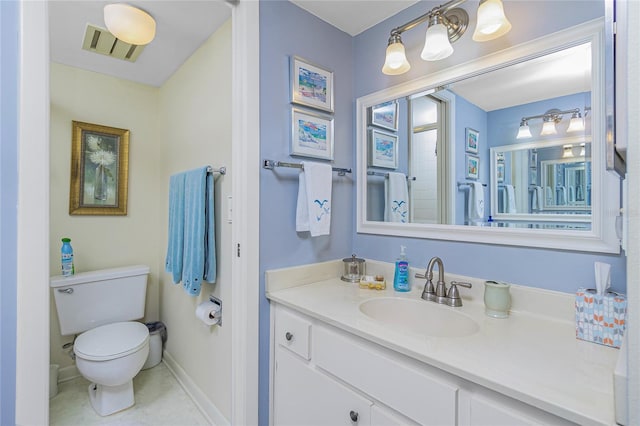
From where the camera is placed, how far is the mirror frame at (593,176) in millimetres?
963

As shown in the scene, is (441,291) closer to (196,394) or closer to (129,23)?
(196,394)

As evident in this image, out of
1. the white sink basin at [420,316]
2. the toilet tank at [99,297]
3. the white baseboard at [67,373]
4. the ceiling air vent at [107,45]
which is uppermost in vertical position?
the ceiling air vent at [107,45]

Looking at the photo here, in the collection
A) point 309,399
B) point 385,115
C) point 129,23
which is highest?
point 129,23

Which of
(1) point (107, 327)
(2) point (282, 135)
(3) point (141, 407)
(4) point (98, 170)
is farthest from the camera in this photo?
(4) point (98, 170)

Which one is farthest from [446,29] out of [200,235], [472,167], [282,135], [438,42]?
[200,235]

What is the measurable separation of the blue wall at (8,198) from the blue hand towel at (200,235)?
0.82 meters

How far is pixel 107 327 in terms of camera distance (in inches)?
77.4

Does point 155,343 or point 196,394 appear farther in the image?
point 155,343

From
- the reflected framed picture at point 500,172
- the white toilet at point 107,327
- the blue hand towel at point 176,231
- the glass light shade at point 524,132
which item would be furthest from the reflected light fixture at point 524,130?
the white toilet at point 107,327

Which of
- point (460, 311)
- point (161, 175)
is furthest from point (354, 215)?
point (161, 175)

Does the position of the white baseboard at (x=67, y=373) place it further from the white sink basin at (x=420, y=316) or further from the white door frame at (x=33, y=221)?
the white sink basin at (x=420, y=316)

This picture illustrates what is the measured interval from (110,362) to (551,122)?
2.37 meters

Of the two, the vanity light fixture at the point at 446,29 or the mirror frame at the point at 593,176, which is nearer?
the mirror frame at the point at 593,176

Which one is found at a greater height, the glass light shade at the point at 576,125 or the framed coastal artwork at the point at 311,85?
the framed coastal artwork at the point at 311,85
